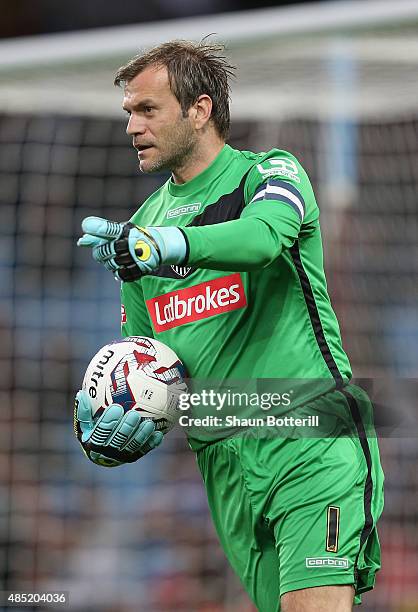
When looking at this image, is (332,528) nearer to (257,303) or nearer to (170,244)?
(257,303)

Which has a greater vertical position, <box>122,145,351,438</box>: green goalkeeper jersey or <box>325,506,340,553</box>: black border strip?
<box>122,145,351,438</box>: green goalkeeper jersey

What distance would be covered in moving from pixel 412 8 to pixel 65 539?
3272 mm

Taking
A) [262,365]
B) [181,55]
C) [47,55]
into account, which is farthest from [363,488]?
[47,55]

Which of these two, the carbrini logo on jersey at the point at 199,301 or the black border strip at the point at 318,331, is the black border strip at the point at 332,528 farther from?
the carbrini logo on jersey at the point at 199,301

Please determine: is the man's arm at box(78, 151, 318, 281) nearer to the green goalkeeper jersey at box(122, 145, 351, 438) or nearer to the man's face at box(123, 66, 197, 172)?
the green goalkeeper jersey at box(122, 145, 351, 438)

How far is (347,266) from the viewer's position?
18.4 ft

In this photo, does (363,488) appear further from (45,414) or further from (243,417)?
(45,414)

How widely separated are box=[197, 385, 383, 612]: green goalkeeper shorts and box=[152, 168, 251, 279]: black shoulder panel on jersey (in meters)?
0.48

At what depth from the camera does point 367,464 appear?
297 cm

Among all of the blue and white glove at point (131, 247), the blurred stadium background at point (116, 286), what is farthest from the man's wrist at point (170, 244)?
the blurred stadium background at point (116, 286)

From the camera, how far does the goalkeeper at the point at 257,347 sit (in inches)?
112

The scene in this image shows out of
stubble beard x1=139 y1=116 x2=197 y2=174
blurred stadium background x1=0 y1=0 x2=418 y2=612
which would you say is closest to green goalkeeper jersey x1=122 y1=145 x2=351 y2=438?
stubble beard x1=139 y1=116 x2=197 y2=174

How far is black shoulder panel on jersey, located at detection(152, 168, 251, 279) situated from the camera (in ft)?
9.89

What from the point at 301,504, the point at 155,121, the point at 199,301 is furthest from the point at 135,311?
the point at 301,504
